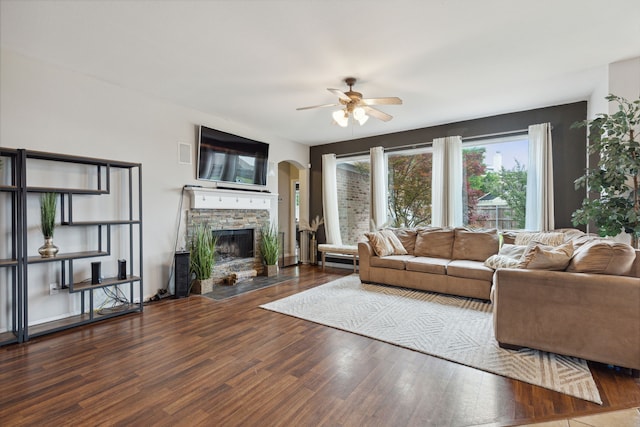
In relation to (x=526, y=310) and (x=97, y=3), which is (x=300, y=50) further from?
(x=526, y=310)

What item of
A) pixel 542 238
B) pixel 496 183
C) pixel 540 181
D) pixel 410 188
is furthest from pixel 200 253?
pixel 540 181

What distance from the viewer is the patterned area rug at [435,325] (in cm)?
213

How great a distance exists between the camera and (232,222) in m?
5.04

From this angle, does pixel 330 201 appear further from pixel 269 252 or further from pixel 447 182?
pixel 447 182

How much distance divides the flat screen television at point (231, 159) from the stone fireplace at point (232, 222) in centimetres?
26

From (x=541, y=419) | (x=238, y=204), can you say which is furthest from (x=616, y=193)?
(x=238, y=204)

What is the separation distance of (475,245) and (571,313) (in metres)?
2.21

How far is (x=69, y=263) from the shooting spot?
3.08m

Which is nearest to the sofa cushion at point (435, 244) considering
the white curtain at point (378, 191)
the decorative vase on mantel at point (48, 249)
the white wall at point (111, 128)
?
the white curtain at point (378, 191)

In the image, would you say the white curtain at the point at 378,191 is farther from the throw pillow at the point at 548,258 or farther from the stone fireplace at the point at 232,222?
the throw pillow at the point at 548,258

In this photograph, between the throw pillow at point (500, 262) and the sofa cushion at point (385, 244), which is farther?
the sofa cushion at point (385, 244)

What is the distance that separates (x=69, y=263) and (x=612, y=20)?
17.4 feet

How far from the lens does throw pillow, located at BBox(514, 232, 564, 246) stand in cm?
374

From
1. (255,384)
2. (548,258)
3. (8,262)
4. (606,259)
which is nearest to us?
(255,384)
